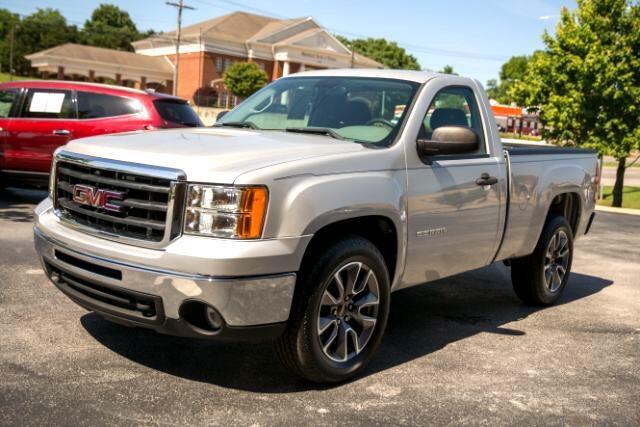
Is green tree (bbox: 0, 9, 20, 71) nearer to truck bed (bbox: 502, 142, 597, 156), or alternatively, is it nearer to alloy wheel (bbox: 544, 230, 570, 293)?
truck bed (bbox: 502, 142, 597, 156)

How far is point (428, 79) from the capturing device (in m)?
5.29

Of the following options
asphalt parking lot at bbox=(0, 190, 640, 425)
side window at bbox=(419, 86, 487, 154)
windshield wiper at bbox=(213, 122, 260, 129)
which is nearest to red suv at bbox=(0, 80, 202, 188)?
asphalt parking lot at bbox=(0, 190, 640, 425)

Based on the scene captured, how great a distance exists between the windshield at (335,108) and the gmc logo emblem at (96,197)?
1485 millimetres

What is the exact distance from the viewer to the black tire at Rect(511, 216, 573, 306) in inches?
254

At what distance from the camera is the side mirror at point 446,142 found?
15.5 ft

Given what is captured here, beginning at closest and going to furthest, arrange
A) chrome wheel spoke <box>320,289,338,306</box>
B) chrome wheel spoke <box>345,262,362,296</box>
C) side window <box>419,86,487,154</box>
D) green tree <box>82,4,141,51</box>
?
chrome wheel spoke <box>320,289,338,306</box> < chrome wheel spoke <box>345,262,362,296</box> < side window <box>419,86,487,154</box> < green tree <box>82,4,141,51</box>

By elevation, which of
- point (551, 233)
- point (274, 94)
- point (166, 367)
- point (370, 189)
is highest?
point (274, 94)

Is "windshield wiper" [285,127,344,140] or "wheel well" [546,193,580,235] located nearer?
"windshield wiper" [285,127,344,140]

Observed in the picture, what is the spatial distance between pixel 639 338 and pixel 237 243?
12.1ft

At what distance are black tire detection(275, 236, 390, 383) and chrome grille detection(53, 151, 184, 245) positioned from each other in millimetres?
778

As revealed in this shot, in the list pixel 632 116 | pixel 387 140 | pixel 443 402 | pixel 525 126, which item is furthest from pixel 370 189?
pixel 525 126

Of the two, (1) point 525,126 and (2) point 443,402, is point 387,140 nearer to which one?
(2) point 443,402

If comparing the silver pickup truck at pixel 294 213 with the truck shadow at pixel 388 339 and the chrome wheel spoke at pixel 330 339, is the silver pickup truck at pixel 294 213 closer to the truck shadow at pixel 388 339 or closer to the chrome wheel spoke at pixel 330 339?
the chrome wheel spoke at pixel 330 339

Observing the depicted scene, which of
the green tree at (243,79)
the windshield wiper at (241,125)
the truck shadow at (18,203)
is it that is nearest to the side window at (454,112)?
the windshield wiper at (241,125)
